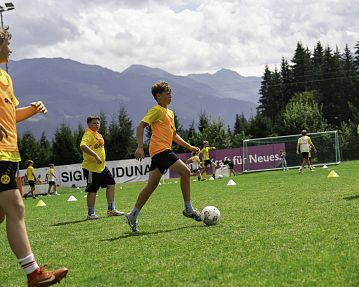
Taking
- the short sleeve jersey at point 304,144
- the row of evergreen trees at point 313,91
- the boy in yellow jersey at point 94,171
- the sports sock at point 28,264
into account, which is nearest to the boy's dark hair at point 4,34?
the sports sock at point 28,264

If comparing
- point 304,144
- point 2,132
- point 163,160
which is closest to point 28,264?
point 2,132

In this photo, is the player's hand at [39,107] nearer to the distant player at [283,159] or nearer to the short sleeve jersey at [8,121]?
the short sleeve jersey at [8,121]

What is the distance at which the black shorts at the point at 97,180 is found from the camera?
36.1ft

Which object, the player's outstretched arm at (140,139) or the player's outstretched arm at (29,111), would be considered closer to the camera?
the player's outstretched arm at (29,111)

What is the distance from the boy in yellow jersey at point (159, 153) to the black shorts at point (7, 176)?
132 inches

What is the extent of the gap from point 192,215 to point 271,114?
276 feet

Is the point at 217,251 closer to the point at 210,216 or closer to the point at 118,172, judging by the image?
the point at 210,216

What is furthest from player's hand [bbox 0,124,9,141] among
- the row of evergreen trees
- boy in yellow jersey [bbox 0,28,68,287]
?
the row of evergreen trees

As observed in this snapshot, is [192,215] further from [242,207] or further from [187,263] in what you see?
[187,263]

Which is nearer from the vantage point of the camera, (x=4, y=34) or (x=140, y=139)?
(x=4, y=34)

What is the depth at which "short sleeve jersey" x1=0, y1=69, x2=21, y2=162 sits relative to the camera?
14.7 ft

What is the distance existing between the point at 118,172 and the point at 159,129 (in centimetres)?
3520

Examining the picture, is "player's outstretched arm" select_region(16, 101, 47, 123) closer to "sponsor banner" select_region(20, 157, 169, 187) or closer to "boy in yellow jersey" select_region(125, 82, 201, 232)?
"boy in yellow jersey" select_region(125, 82, 201, 232)

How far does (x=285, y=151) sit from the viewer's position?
41281mm
